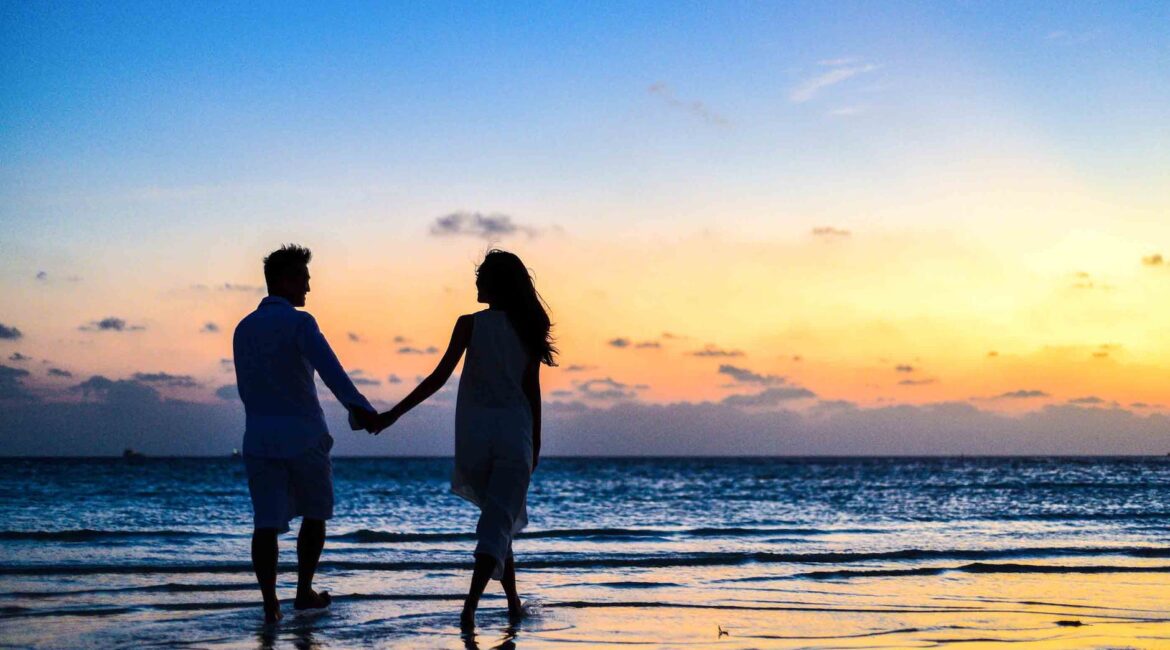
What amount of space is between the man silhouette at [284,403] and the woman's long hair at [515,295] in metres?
0.87

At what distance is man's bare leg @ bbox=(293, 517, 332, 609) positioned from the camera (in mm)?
5730

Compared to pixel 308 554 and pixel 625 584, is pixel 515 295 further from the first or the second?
pixel 625 584

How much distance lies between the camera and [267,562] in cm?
557

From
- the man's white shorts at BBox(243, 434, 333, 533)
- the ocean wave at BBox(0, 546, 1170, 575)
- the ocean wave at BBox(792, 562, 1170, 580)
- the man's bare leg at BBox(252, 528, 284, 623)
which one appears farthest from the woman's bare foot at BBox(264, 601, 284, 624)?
the ocean wave at BBox(792, 562, 1170, 580)

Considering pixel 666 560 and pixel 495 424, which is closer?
pixel 495 424

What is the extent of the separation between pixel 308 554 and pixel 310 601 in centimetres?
47

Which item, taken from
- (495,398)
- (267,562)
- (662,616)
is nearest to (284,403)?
(267,562)

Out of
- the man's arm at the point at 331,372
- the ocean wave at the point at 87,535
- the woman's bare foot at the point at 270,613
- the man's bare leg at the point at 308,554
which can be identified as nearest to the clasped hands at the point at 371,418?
the man's arm at the point at 331,372

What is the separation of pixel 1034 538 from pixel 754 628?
9.53 meters

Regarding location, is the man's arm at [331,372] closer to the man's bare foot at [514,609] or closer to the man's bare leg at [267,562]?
the man's bare leg at [267,562]

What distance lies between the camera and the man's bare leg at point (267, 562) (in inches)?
218

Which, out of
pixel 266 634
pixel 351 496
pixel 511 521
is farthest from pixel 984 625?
pixel 351 496

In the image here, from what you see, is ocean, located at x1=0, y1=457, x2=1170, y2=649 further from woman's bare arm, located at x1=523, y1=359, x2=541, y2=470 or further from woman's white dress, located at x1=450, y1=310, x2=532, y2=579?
woman's bare arm, located at x1=523, y1=359, x2=541, y2=470

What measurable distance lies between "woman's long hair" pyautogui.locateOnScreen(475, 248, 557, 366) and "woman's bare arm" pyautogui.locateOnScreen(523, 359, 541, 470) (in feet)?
0.23
